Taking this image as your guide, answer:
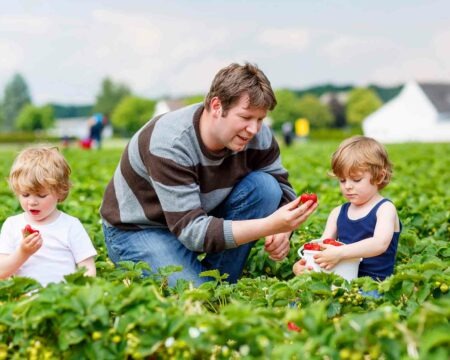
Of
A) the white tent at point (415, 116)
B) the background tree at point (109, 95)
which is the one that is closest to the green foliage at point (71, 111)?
the background tree at point (109, 95)

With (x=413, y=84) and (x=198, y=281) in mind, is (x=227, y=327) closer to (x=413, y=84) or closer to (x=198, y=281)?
(x=198, y=281)

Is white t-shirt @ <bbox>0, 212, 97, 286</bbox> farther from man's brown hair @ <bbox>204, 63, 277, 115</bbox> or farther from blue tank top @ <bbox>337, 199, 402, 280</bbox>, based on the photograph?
blue tank top @ <bbox>337, 199, 402, 280</bbox>

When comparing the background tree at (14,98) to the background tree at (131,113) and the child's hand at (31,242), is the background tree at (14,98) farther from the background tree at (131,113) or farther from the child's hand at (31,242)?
the child's hand at (31,242)

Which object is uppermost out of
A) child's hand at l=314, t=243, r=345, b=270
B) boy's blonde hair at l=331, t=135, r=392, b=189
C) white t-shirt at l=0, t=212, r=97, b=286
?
boy's blonde hair at l=331, t=135, r=392, b=189

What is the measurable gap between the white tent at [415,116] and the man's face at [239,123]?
6182 cm

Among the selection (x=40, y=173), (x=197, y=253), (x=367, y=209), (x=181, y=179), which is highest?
(x=40, y=173)

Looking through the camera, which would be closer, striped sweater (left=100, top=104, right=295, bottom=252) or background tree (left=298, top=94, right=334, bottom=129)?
striped sweater (left=100, top=104, right=295, bottom=252)

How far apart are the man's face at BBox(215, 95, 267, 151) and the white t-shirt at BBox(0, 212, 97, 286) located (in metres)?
0.83

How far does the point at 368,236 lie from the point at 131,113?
376 ft

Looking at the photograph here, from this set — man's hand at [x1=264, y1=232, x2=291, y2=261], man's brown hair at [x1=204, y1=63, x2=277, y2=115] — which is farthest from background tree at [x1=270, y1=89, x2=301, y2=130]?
man's brown hair at [x1=204, y1=63, x2=277, y2=115]

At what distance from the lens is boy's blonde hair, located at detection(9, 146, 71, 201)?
3393 mm

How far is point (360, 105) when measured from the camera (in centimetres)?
9981

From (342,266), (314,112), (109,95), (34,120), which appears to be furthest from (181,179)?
(109,95)

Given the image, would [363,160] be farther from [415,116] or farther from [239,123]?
[415,116]
